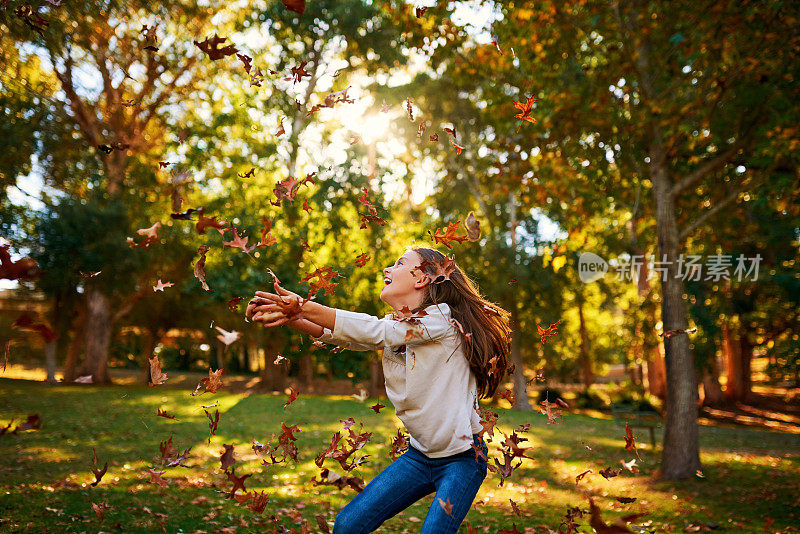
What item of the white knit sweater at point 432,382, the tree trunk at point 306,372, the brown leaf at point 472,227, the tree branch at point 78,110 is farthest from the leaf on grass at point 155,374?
the tree trunk at point 306,372

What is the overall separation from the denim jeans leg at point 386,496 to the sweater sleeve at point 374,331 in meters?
0.63

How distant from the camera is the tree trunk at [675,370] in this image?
9.16 meters

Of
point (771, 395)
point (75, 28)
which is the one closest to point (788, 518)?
point (75, 28)

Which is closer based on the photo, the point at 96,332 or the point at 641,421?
the point at 641,421

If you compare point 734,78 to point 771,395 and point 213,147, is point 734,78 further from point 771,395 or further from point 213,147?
point 771,395

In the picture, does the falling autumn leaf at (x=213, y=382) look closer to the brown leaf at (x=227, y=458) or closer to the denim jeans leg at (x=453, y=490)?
the brown leaf at (x=227, y=458)

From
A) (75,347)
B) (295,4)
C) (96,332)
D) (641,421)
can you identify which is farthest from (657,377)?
(295,4)

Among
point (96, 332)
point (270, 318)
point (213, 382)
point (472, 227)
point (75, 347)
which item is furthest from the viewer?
point (75, 347)

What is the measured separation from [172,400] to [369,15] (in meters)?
14.8

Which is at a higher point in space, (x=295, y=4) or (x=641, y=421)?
(x=295, y=4)

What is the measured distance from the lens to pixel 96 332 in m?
22.7

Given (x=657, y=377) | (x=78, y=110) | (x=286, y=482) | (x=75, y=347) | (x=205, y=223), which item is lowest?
(x=657, y=377)

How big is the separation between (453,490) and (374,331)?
2.81 ft

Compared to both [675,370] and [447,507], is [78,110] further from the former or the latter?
[447,507]
